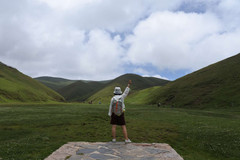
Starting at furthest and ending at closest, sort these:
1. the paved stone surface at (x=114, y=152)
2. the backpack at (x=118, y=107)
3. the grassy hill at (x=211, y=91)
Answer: the grassy hill at (x=211, y=91)
the backpack at (x=118, y=107)
the paved stone surface at (x=114, y=152)

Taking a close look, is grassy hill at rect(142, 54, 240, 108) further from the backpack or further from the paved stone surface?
the backpack

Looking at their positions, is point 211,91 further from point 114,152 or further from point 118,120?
point 114,152

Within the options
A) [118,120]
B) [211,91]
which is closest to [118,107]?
[118,120]

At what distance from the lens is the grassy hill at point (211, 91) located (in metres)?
67.5

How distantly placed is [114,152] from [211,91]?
268 feet

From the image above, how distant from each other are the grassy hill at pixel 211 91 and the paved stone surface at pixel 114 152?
6078 cm

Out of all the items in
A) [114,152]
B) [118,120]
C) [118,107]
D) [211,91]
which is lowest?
[114,152]

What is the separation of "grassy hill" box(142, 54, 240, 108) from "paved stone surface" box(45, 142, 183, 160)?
2393 inches

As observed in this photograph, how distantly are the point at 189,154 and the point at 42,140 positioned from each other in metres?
10.3

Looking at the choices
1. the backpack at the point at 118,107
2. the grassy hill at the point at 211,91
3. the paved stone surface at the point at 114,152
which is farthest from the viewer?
the grassy hill at the point at 211,91

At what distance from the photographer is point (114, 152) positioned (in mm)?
9305

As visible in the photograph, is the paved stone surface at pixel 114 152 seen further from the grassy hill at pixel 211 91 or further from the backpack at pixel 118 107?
the grassy hill at pixel 211 91

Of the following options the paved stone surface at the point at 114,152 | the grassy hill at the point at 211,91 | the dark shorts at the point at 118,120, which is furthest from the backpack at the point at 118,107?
the grassy hill at the point at 211,91

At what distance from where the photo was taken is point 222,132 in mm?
17562
